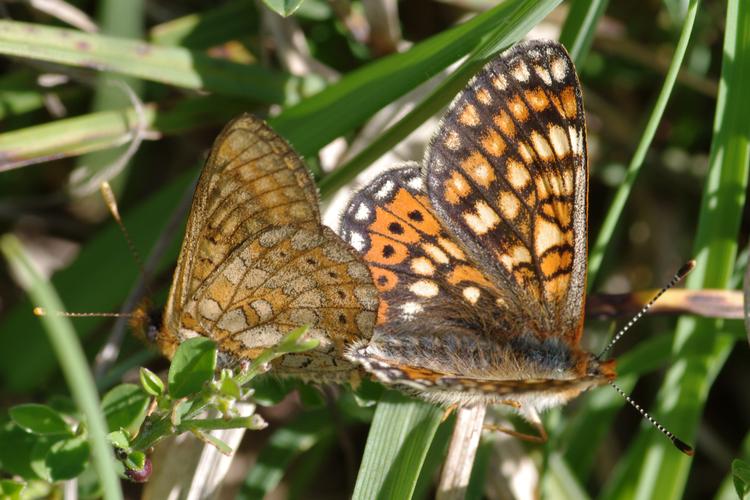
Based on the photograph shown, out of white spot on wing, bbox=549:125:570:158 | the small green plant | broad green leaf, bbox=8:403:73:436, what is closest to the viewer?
the small green plant

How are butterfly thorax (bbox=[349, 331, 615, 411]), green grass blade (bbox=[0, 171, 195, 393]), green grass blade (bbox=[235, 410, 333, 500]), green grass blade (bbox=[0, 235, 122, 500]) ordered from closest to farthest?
→ green grass blade (bbox=[0, 235, 122, 500])
butterfly thorax (bbox=[349, 331, 615, 411])
green grass blade (bbox=[235, 410, 333, 500])
green grass blade (bbox=[0, 171, 195, 393])

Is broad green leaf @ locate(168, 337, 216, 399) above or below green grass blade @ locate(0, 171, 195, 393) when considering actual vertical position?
below

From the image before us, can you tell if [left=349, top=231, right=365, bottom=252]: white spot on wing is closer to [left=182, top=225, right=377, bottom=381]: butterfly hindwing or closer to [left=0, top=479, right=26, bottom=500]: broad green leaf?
[left=182, top=225, right=377, bottom=381]: butterfly hindwing

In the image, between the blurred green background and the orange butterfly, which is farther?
the blurred green background

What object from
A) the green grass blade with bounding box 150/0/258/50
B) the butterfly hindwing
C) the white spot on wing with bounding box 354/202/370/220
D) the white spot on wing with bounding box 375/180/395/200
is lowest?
the butterfly hindwing

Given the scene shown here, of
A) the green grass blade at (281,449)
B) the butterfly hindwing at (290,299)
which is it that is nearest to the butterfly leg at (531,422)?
the butterfly hindwing at (290,299)

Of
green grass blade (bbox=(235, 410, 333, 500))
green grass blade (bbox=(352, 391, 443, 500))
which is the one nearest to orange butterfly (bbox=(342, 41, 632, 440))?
green grass blade (bbox=(352, 391, 443, 500))

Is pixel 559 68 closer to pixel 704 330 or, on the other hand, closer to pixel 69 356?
pixel 704 330
